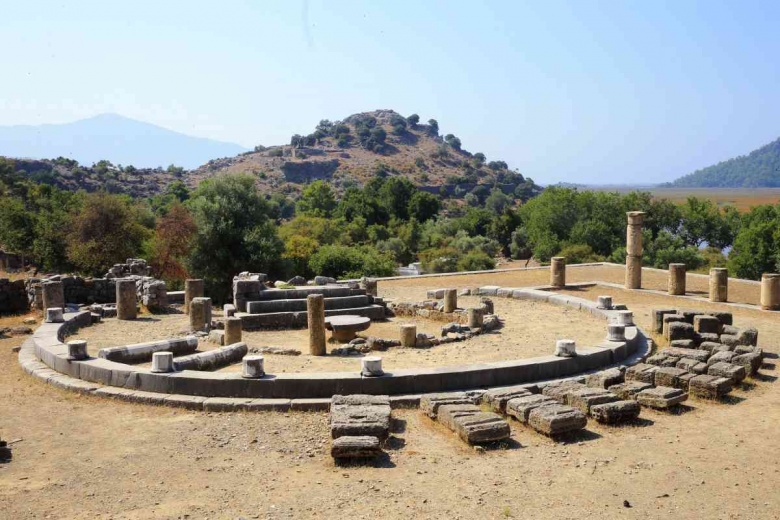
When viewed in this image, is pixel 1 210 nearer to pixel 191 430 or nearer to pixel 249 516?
pixel 191 430

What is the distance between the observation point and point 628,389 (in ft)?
39.2

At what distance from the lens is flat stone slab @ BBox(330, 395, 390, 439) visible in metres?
9.70

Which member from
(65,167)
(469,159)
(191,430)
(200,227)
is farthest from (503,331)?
(469,159)

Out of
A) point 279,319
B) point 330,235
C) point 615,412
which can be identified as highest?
point 330,235

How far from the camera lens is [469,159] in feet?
513

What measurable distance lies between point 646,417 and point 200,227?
79.5ft

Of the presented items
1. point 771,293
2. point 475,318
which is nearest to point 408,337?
point 475,318

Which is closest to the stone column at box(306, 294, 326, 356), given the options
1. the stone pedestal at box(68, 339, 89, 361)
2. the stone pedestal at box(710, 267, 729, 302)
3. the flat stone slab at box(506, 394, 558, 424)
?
the stone pedestal at box(68, 339, 89, 361)

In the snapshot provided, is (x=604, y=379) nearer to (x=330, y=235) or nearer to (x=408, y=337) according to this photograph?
(x=408, y=337)

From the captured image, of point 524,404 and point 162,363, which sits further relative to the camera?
point 162,363

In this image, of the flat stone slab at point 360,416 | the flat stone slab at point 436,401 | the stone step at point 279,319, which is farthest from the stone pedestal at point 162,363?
the stone step at point 279,319

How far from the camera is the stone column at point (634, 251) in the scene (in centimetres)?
2377

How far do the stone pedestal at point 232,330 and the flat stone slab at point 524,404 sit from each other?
743 cm

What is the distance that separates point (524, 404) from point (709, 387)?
11.9 ft
